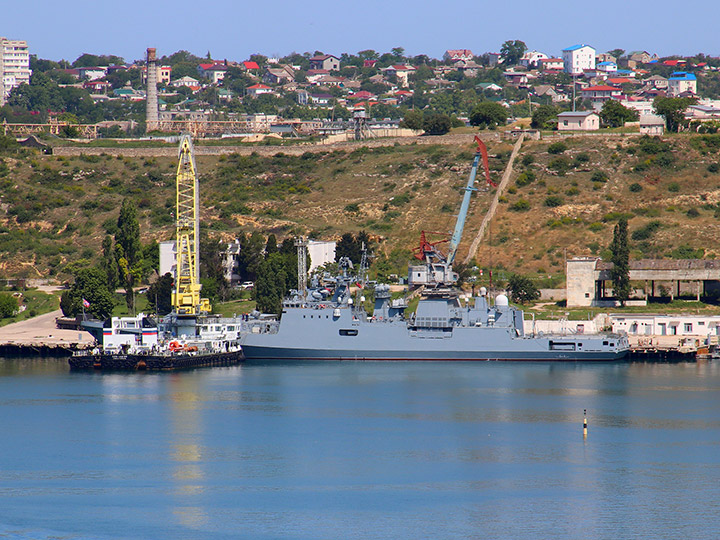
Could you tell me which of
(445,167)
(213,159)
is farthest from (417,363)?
(213,159)

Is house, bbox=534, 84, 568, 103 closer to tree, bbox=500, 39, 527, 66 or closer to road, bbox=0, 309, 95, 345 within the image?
tree, bbox=500, 39, 527, 66

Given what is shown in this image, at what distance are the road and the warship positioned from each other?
10013 mm

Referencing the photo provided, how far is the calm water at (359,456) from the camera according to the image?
3170 cm

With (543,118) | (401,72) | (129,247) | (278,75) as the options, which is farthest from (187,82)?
(129,247)

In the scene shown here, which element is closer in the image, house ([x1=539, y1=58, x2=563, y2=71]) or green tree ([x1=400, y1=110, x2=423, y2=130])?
green tree ([x1=400, y1=110, x2=423, y2=130])

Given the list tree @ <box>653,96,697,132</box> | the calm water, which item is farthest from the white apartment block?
the calm water

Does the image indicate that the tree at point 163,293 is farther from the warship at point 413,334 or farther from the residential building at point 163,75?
the residential building at point 163,75

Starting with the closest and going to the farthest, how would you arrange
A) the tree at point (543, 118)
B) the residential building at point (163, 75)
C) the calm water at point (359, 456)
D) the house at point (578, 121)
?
the calm water at point (359, 456), the house at point (578, 121), the tree at point (543, 118), the residential building at point (163, 75)

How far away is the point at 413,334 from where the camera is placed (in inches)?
2360

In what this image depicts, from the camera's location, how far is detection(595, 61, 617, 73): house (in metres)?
166

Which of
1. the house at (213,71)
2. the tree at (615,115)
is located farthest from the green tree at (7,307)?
the house at (213,71)

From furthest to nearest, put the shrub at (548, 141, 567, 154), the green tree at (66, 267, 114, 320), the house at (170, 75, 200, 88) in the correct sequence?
the house at (170, 75, 200, 88), the shrub at (548, 141, 567, 154), the green tree at (66, 267, 114, 320)

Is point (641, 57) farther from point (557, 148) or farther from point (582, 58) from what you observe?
point (557, 148)

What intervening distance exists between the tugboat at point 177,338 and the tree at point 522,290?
15704 mm
